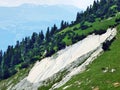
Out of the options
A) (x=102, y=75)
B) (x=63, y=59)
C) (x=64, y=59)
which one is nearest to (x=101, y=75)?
(x=102, y=75)

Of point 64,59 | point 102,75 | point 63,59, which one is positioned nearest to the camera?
point 102,75

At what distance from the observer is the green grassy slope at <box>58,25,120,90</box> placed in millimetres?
78500

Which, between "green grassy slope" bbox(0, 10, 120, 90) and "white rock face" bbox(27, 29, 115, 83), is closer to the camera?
"green grassy slope" bbox(0, 10, 120, 90)

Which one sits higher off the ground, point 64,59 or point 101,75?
point 101,75

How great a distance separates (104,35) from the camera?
14612cm

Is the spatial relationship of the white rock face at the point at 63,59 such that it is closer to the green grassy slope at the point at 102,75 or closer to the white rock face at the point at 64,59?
the white rock face at the point at 64,59

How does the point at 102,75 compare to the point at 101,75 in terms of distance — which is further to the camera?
the point at 101,75

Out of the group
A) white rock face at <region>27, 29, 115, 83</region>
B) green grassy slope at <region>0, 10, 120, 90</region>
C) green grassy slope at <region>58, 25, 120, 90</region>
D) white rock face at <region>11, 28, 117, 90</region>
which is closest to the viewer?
green grassy slope at <region>58, 25, 120, 90</region>

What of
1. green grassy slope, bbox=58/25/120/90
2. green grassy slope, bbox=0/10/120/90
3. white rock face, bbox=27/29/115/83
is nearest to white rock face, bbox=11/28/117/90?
white rock face, bbox=27/29/115/83

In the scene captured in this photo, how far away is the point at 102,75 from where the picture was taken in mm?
85500

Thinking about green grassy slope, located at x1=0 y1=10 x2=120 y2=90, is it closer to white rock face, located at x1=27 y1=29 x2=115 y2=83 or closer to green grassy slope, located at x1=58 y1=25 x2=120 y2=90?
→ green grassy slope, located at x1=58 y1=25 x2=120 y2=90

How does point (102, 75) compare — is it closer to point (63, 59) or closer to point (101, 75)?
point (101, 75)

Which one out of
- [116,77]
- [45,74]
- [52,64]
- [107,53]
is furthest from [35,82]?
[116,77]

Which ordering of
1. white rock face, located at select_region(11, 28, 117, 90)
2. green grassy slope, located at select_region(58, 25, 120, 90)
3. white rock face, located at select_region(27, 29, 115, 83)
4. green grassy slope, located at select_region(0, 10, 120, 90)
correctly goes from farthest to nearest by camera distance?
white rock face, located at select_region(27, 29, 115, 83)
white rock face, located at select_region(11, 28, 117, 90)
green grassy slope, located at select_region(0, 10, 120, 90)
green grassy slope, located at select_region(58, 25, 120, 90)
